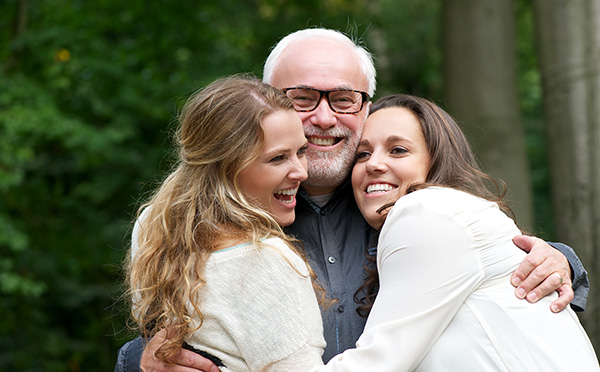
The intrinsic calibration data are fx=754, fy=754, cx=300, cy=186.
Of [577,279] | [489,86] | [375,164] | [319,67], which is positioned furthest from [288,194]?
[489,86]

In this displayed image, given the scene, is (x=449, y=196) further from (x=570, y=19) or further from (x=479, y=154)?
(x=479, y=154)

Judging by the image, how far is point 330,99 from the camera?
3375 millimetres

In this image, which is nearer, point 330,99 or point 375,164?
point 375,164

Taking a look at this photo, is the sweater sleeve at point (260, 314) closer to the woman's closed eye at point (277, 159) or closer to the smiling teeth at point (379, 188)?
the woman's closed eye at point (277, 159)

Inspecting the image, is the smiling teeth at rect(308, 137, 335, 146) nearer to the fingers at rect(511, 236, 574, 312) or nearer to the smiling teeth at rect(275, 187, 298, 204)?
the smiling teeth at rect(275, 187, 298, 204)

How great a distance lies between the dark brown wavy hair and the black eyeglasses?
399 mm

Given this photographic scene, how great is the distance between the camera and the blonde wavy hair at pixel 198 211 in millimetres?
2426

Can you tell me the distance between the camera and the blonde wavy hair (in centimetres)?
243

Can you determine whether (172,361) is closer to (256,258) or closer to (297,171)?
(256,258)

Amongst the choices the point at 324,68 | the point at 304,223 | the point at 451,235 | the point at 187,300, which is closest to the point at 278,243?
the point at 187,300

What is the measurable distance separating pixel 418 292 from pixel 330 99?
131 cm

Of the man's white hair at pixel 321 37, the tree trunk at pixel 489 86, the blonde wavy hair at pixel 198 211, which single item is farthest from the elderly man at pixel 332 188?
the tree trunk at pixel 489 86

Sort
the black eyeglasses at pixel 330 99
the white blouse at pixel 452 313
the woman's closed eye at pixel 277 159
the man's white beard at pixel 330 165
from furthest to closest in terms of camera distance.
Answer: the black eyeglasses at pixel 330 99 < the man's white beard at pixel 330 165 < the woman's closed eye at pixel 277 159 < the white blouse at pixel 452 313

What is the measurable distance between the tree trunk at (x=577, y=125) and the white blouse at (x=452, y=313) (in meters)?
3.09
